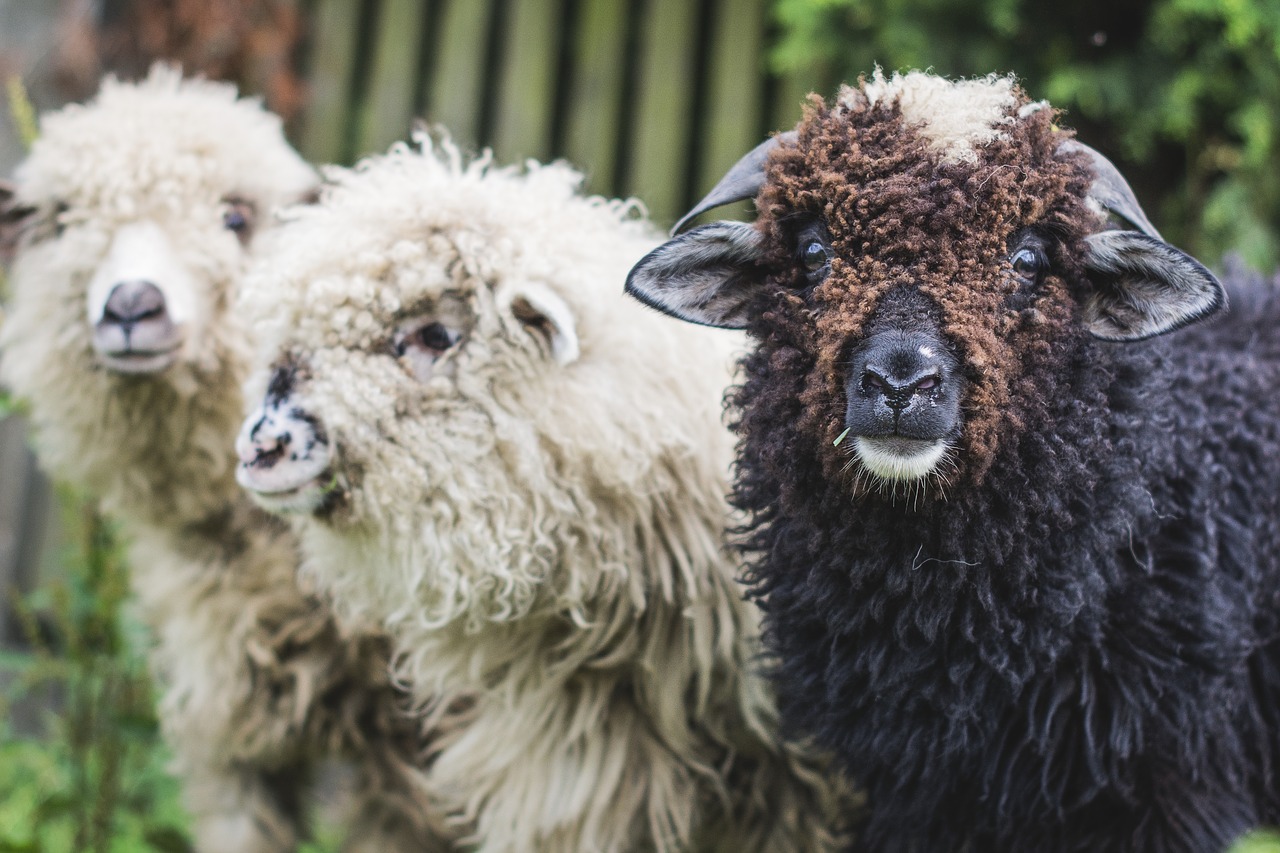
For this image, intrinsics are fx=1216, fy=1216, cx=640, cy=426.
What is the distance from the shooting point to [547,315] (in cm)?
264

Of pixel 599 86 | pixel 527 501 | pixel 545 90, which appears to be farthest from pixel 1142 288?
pixel 545 90

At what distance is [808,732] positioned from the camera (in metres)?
2.57

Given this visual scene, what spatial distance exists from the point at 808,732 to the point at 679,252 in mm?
1041

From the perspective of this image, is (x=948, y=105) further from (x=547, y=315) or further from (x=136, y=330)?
(x=136, y=330)

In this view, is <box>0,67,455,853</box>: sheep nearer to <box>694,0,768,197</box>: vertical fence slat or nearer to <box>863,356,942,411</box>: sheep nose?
<box>863,356,942,411</box>: sheep nose

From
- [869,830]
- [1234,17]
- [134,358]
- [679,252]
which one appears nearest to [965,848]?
[869,830]

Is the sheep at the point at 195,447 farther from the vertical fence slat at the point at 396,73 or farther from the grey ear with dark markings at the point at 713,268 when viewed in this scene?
the vertical fence slat at the point at 396,73

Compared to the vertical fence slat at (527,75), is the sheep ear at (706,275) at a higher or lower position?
lower

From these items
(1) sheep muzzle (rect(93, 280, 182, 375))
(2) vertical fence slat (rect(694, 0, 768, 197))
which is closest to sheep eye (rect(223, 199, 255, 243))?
(1) sheep muzzle (rect(93, 280, 182, 375))

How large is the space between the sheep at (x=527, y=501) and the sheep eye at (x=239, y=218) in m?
0.60

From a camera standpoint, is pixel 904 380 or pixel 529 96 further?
pixel 529 96

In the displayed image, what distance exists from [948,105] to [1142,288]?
0.50 metres

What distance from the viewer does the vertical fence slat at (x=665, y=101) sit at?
5.17m

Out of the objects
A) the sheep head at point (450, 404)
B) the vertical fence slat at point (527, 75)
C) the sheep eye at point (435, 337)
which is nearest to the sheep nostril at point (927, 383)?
the sheep head at point (450, 404)
